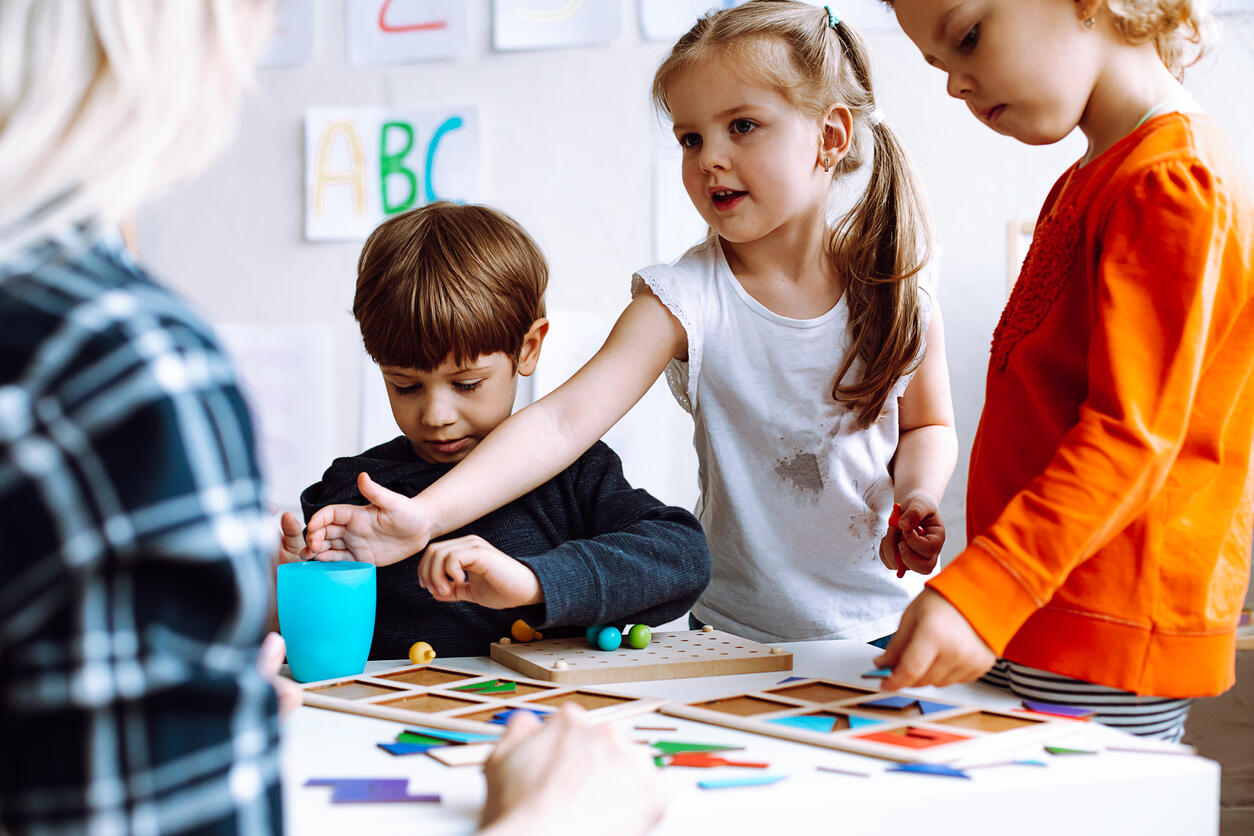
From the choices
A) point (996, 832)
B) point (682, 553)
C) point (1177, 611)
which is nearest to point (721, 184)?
point (682, 553)

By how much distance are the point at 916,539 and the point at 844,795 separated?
446 millimetres

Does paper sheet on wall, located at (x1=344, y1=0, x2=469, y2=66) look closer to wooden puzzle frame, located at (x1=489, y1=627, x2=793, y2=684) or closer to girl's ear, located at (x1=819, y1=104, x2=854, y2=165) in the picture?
girl's ear, located at (x1=819, y1=104, x2=854, y2=165)

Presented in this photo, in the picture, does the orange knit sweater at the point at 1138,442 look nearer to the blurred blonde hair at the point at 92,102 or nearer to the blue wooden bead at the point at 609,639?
the blue wooden bead at the point at 609,639

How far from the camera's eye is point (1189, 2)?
28.3 inches

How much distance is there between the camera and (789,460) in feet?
3.58

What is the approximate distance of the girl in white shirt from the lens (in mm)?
1017

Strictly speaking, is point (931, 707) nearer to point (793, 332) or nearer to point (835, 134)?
point (793, 332)

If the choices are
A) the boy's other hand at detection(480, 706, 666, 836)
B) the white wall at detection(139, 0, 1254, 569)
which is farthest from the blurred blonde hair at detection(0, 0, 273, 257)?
the white wall at detection(139, 0, 1254, 569)

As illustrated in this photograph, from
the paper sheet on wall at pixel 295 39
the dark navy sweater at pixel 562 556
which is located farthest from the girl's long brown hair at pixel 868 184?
the paper sheet on wall at pixel 295 39

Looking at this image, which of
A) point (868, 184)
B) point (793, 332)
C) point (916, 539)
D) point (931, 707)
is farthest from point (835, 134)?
point (931, 707)

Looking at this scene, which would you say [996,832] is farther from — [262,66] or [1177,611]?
[262,66]

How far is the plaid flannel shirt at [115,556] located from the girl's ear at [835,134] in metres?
0.88

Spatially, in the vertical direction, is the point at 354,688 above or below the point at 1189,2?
below

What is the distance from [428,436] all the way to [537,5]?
97cm
